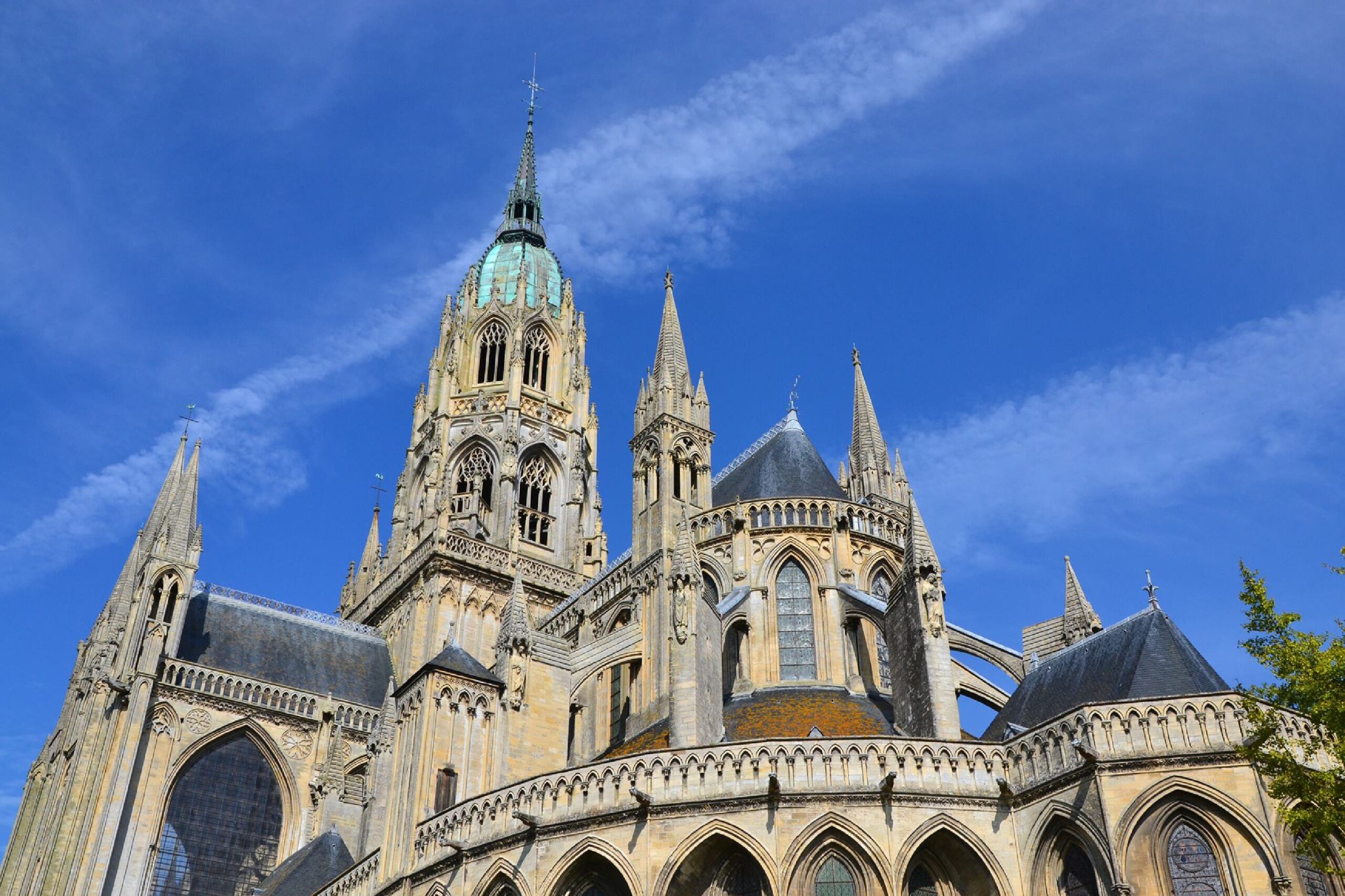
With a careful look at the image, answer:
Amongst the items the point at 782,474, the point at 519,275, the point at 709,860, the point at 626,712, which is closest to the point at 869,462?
the point at 782,474

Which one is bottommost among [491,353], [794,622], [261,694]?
[794,622]

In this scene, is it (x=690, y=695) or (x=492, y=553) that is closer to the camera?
(x=690, y=695)

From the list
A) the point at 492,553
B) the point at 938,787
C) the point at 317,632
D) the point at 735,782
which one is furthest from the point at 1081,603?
the point at 317,632

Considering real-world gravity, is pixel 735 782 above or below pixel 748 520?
below

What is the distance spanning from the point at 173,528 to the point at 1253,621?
29.1 m

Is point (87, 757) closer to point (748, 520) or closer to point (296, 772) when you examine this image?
point (296, 772)

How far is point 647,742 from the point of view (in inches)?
952

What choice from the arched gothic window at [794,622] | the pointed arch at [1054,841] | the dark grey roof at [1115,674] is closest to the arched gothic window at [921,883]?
the pointed arch at [1054,841]

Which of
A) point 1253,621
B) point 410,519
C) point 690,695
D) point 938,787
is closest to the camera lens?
point 1253,621

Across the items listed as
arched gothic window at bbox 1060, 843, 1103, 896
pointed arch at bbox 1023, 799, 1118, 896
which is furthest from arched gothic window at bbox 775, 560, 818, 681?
arched gothic window at bbox 1060, 843, 1103, 896

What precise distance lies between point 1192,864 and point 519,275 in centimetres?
3715

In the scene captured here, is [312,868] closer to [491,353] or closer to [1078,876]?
[1078,876]

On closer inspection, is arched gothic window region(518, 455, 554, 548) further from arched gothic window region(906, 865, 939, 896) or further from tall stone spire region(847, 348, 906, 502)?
arched gothic window region(906, 865, 939, 896)

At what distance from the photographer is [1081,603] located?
27.8 m
